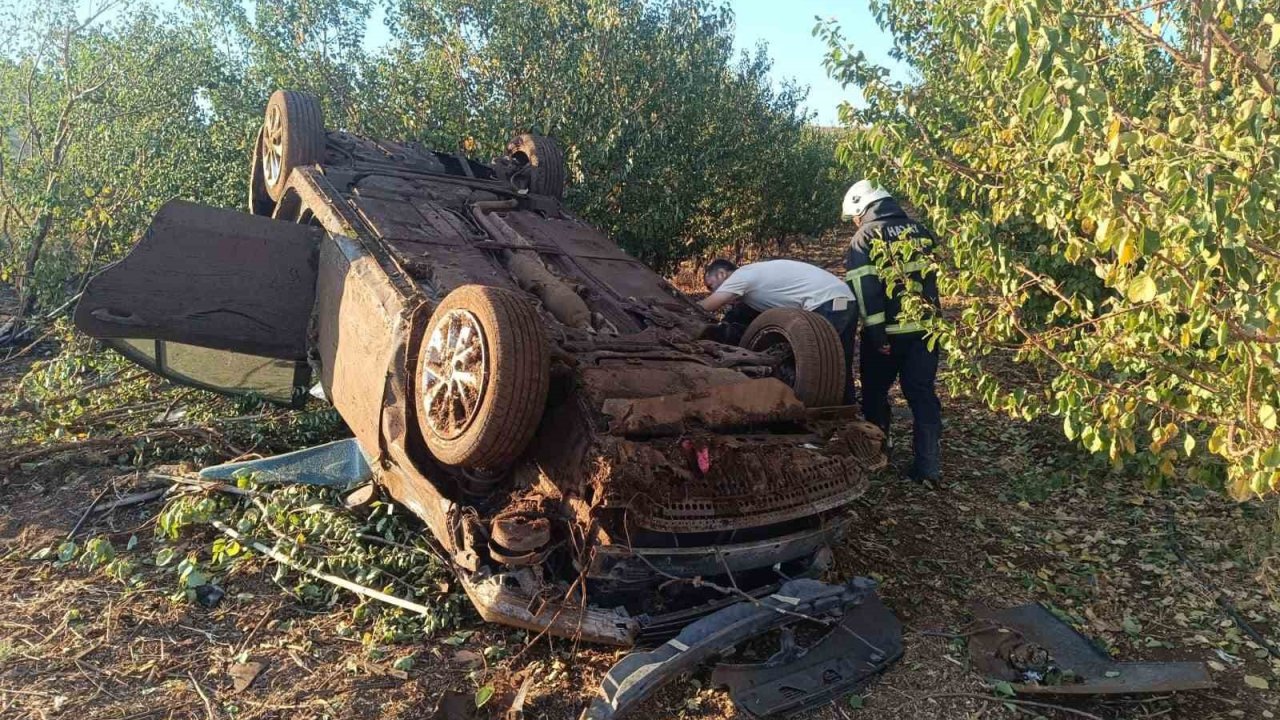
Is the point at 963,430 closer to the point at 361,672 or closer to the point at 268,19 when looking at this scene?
the point at 361,672

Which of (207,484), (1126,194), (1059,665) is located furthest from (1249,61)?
(207,484)

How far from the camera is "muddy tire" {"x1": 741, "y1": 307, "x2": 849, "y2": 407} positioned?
13.5ft

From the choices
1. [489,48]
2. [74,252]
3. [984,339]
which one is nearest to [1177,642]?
[984,339]

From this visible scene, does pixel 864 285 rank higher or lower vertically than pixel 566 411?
higher

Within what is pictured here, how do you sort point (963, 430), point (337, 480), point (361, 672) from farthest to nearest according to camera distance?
point (963, 430) < point (337, 480) < point (361, 672)

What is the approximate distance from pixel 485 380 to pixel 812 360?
1755mm

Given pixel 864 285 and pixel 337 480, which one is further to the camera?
pixel 864 285

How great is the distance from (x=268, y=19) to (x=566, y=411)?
8.07 m

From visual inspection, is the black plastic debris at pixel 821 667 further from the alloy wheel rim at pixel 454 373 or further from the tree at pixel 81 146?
the tree at pixel 81 146

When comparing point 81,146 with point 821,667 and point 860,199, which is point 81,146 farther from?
point 821,667

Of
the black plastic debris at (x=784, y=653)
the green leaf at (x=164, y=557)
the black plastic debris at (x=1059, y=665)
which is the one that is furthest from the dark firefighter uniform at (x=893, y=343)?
the green leaf at (x=164, y=557)

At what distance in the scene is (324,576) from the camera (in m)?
3.78

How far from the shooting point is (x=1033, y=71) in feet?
7.65

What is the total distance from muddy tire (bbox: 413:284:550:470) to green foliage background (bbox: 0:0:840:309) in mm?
5711
